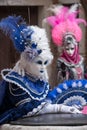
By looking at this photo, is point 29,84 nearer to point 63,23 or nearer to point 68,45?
point 63,23

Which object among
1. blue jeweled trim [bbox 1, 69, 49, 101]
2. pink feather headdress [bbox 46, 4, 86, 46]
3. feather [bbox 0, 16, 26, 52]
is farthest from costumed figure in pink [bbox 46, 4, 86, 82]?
blue jeweled trim [bbox 1, 69, 49, 101]

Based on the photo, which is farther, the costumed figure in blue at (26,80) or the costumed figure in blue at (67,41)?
the costumed figure in blue at (67,41)

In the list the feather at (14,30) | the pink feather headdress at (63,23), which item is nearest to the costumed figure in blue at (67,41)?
the pink feather headdress at (63,23)

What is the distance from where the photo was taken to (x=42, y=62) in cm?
514

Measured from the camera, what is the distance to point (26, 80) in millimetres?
5051

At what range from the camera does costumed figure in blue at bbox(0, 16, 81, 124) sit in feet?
16.4

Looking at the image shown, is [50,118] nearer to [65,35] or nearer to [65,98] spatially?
[65,98]

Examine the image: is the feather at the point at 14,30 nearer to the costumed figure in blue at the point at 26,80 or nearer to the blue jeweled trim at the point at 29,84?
the costumed figure in blue at the point at 26,80

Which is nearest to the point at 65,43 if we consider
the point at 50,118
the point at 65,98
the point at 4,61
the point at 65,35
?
the point at 65,35

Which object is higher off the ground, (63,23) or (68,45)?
(63,23)

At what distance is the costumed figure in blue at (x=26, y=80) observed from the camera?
4.99m

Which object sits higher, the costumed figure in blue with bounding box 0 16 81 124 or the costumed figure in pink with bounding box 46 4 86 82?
the costumed figure in pink with bounding box 46 4 86 82

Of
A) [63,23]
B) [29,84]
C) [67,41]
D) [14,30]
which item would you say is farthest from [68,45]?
[29,84]

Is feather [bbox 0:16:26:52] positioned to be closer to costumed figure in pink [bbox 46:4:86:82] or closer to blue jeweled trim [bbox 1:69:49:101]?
blue jeweled trim [bbox 1:69:49:101]
